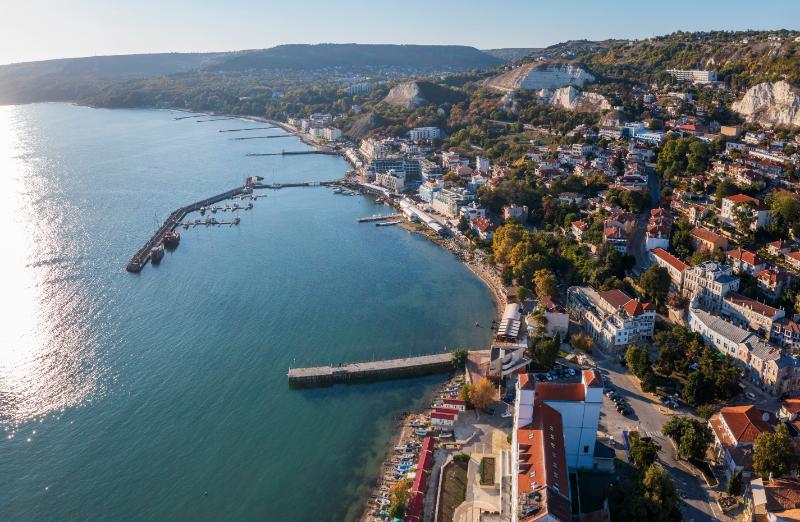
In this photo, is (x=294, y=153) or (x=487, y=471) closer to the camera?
(x=487, y=471)

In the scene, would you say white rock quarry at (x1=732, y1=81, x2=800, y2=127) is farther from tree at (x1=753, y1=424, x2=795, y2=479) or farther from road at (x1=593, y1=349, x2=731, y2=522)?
tree at (x1=753, y1=424, x2=795, y2=479)

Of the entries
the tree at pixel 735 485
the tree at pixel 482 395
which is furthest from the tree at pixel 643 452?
the tree at pixel 482 395

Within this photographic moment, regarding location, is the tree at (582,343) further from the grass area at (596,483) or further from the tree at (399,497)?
the tree at (399,497)

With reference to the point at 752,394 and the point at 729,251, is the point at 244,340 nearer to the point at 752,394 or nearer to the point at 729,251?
the point at 752,394

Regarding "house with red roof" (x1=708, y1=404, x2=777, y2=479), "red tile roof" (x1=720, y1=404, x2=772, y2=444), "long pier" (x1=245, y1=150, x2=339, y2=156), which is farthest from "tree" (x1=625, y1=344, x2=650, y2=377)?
"long pier" (x1=245, y1=150, x2=339, y2=156)

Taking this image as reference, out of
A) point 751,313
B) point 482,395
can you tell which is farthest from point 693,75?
point 482,395

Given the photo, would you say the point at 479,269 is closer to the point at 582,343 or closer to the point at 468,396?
the point at 582,343

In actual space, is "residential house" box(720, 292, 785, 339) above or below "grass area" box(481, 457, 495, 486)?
above
